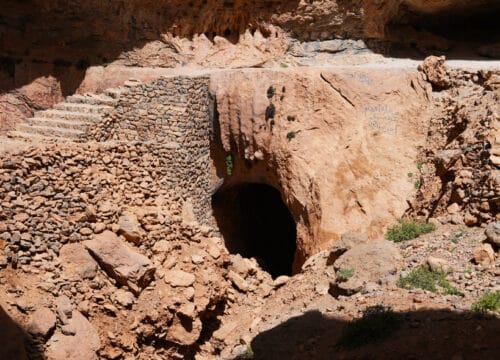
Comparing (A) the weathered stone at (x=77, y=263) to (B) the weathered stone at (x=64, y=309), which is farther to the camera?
(A) the weathered stone at (x=77, y=263)

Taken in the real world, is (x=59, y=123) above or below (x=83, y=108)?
below

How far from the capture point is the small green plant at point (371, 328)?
7.72 metres

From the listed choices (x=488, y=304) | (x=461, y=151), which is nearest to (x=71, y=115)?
(x=461, y=151)

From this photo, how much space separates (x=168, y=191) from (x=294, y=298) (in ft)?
12.1

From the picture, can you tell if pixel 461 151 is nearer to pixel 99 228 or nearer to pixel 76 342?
pixel 99 228

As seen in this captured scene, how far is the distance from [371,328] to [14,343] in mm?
5259

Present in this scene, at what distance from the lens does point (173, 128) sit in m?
12.9

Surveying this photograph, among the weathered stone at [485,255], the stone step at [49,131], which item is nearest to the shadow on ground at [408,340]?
the weathered stone at [485,255]

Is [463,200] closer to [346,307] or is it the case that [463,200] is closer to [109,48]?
[346,307]

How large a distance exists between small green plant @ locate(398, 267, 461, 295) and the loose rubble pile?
5.56 feet

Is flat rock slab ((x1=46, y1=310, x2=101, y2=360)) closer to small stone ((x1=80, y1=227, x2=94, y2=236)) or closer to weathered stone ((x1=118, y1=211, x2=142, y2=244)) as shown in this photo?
small stone ((x1=80, y1=227, x2=94, y2=236))

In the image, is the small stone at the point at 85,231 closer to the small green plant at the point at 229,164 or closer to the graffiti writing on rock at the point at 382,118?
the small green plant at the point at 229,164

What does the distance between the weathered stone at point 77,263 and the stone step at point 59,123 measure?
282 cm

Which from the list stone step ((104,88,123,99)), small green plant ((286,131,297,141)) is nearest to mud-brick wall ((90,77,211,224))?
stone step ((104,88,123,99))
